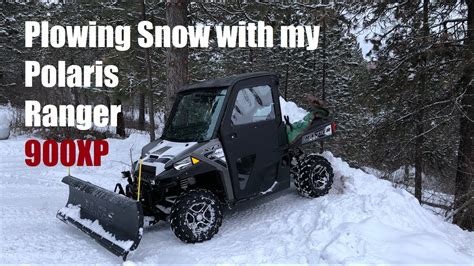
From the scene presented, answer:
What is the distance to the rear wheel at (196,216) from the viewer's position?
4.96 meters

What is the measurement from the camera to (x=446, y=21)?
8812mm

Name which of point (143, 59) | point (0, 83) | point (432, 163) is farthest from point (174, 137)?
point (0, 83)

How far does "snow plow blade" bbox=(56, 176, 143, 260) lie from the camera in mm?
4598

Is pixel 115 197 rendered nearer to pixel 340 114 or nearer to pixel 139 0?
pixel 139 0

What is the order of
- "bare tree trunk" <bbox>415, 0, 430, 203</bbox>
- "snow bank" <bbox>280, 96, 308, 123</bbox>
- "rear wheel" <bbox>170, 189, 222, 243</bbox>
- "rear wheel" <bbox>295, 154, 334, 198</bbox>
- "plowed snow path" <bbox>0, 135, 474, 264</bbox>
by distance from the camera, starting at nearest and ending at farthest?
"plowed snow path" <bbox>0, 135, 474, 264</bbox>
"rear wheel" <bbox>170, 189, 222, 243</bbox>
"rear wheel" <bbox>295, 154, 334, 198</bbox>
"snow bank" <bbox>280, 96, 308, 123</bbox>
"bare tree trunk" <bbox>415, 0, 430, 203</bbox>

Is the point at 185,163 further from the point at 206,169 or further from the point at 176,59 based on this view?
the point at 176,59

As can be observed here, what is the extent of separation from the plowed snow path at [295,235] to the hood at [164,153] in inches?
39.4

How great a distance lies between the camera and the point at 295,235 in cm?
505

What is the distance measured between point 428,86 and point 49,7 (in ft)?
81.4

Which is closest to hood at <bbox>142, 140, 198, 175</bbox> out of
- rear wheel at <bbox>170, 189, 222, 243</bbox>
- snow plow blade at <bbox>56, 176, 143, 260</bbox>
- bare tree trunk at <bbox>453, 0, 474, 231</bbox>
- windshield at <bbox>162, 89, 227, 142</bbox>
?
windshield at <bbox>162, 89, 227, 142</bbox>

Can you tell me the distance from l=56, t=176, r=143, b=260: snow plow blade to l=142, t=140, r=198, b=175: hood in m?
0.59

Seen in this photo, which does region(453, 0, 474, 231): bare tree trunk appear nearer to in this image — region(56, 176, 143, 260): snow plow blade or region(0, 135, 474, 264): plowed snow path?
region(0, 135, 474, 264): plowed snow path

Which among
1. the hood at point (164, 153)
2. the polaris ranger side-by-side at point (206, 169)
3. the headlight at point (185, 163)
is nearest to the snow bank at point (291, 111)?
the polaris ranger side-by-side at point (206, 169)

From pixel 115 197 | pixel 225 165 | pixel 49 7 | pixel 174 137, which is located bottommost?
pixel 115 197
